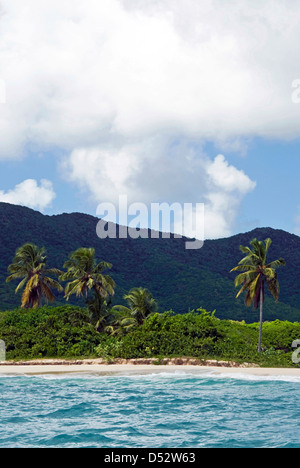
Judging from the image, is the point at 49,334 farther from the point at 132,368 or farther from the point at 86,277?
the point at 132,368

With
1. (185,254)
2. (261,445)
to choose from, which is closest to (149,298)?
(261,445)

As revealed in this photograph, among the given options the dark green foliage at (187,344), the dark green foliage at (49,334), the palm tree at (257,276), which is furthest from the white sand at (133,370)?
the palm tree at (257,276)

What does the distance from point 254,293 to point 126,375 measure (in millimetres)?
15837

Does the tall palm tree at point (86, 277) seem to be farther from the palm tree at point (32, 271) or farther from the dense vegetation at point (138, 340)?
the palm tree at point (32, 271)

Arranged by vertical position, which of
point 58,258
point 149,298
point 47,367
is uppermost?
point 58,258

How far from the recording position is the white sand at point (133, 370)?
3625 cm

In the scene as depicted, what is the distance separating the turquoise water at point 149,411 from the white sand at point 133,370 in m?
1.30

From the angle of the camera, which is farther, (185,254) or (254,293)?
(185,254)

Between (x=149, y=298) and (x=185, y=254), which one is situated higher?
(x=185, y=254)

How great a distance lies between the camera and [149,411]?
2403cm

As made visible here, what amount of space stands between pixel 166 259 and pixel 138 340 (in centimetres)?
10309

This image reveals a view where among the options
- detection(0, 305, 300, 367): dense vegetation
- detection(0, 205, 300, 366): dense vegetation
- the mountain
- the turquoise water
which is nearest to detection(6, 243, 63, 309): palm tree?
detection(0, 205, 300, 366): dense vegetation

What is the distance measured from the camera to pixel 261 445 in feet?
57.3
